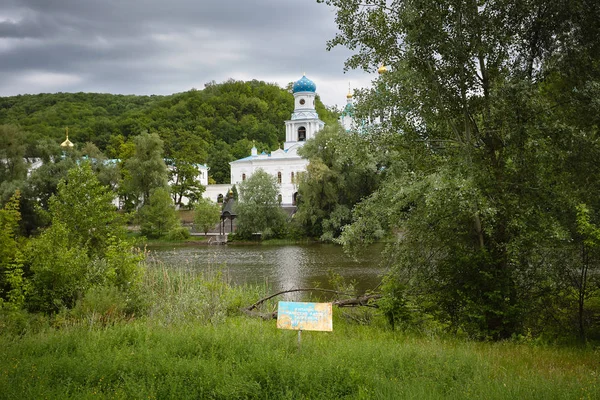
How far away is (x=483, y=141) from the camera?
868 centimetres

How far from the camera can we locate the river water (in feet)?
57.0

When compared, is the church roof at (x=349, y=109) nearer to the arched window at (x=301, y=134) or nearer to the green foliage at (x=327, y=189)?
the green foliage at (x=327, y=189)

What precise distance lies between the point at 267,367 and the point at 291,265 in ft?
56.4

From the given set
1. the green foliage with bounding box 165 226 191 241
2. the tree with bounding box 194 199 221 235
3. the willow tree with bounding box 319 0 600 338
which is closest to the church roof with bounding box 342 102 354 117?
the willow tree with bounding box 319 0 600 338

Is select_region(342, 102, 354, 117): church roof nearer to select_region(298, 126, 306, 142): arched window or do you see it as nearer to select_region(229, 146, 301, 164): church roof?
select_region(229, 146, 301, 164): church roof

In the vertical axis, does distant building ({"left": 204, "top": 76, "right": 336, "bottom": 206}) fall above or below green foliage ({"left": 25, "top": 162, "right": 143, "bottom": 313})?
above

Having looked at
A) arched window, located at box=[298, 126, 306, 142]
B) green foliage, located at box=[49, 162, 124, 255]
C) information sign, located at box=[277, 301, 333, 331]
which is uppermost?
arched window, located at box=[298, 126, 306, 142]

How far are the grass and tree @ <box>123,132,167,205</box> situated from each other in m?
34.6

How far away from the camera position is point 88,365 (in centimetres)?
579

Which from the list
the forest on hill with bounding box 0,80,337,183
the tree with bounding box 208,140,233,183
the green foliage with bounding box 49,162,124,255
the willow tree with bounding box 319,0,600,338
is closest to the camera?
the willow tree with bounding box 319,0,600,338

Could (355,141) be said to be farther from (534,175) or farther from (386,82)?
(534,175)

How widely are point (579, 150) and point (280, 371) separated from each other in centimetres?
541

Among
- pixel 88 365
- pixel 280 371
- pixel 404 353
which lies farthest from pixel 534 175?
pixel 88 365

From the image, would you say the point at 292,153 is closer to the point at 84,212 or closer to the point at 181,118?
the point at 181,118
